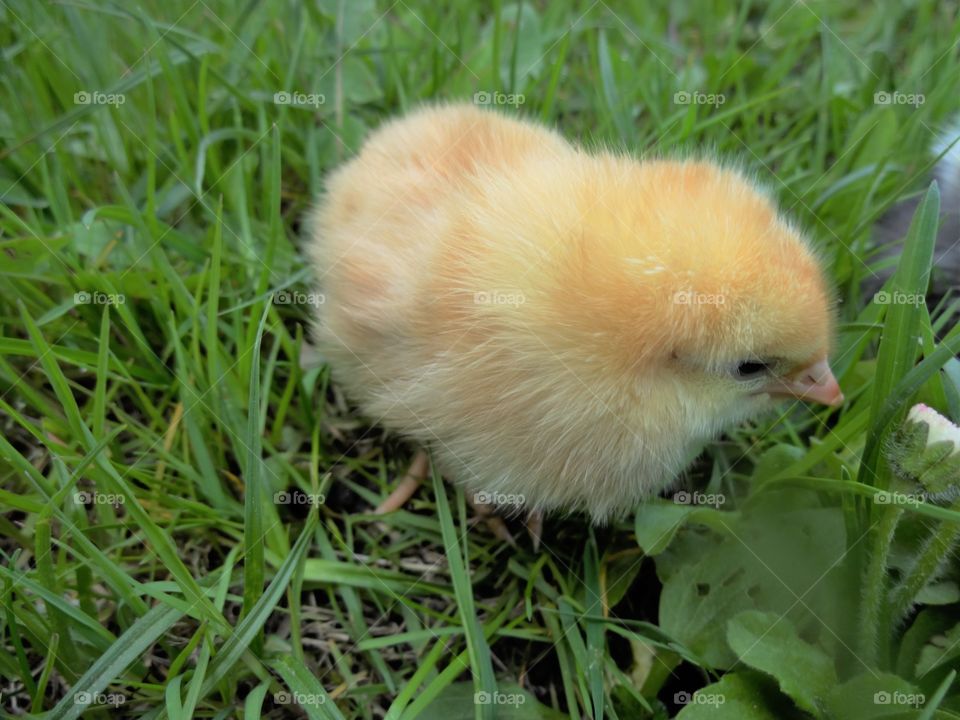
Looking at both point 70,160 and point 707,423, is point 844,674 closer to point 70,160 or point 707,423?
point 707,423
